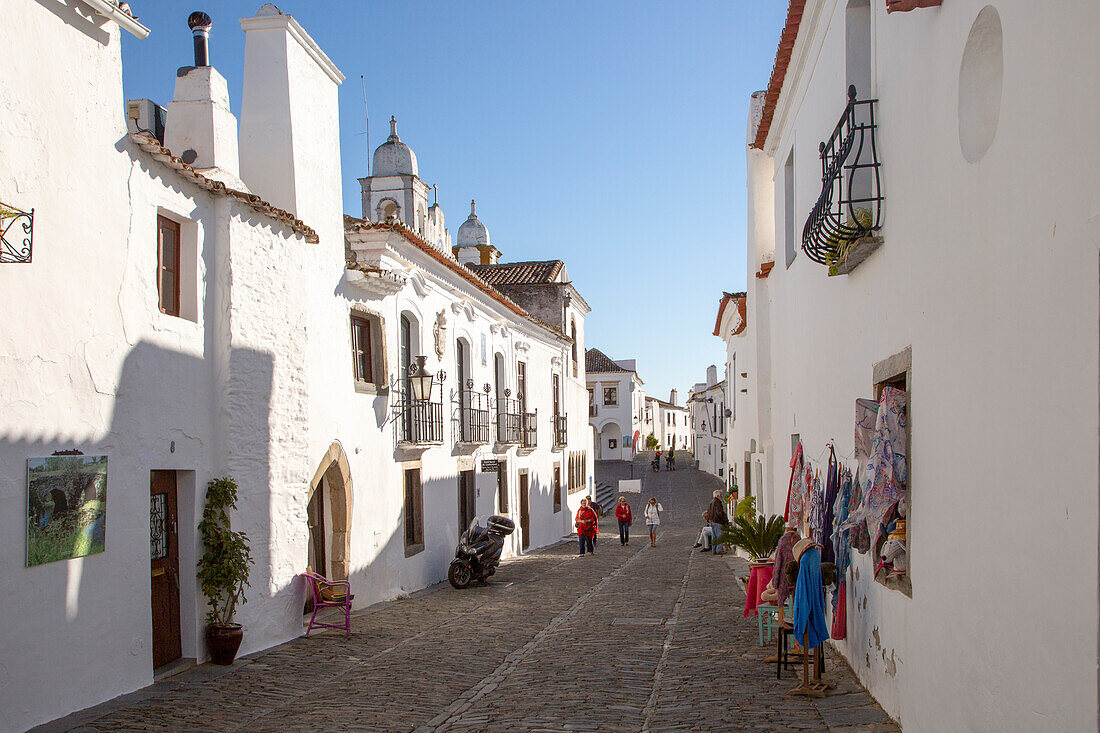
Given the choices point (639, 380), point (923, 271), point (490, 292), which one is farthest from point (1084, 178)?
point (639, 380)

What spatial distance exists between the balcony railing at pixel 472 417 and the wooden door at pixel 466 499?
0.80 m

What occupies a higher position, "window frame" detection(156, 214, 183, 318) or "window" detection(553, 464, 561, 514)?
"window frame" detection(156, 214, 183, 318)

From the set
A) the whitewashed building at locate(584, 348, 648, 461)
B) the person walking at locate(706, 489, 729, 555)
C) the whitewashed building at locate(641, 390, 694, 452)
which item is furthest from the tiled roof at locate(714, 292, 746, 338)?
the whitewashed building at locate(641, 390, 694, 452)

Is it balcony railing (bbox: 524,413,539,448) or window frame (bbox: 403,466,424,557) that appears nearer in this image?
window frame (bbox: 403,466,424,557)

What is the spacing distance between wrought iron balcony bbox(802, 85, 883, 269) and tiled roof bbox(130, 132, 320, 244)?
20.0 feet

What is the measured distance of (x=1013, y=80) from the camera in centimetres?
413

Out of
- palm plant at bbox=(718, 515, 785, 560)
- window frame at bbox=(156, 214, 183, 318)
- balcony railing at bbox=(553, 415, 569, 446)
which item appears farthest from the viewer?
balcony railing at bbox=(553, 415, 569, 446)

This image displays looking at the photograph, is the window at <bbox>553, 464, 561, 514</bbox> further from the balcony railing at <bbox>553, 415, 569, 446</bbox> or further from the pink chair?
the pink chair

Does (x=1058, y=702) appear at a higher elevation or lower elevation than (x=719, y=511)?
higher

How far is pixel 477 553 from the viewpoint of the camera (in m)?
17.5

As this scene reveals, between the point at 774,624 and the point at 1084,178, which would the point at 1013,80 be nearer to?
the point at 1084,178

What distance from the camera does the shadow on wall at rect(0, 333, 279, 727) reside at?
7207mm

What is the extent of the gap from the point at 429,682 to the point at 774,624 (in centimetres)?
411

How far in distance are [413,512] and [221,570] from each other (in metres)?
7.34
